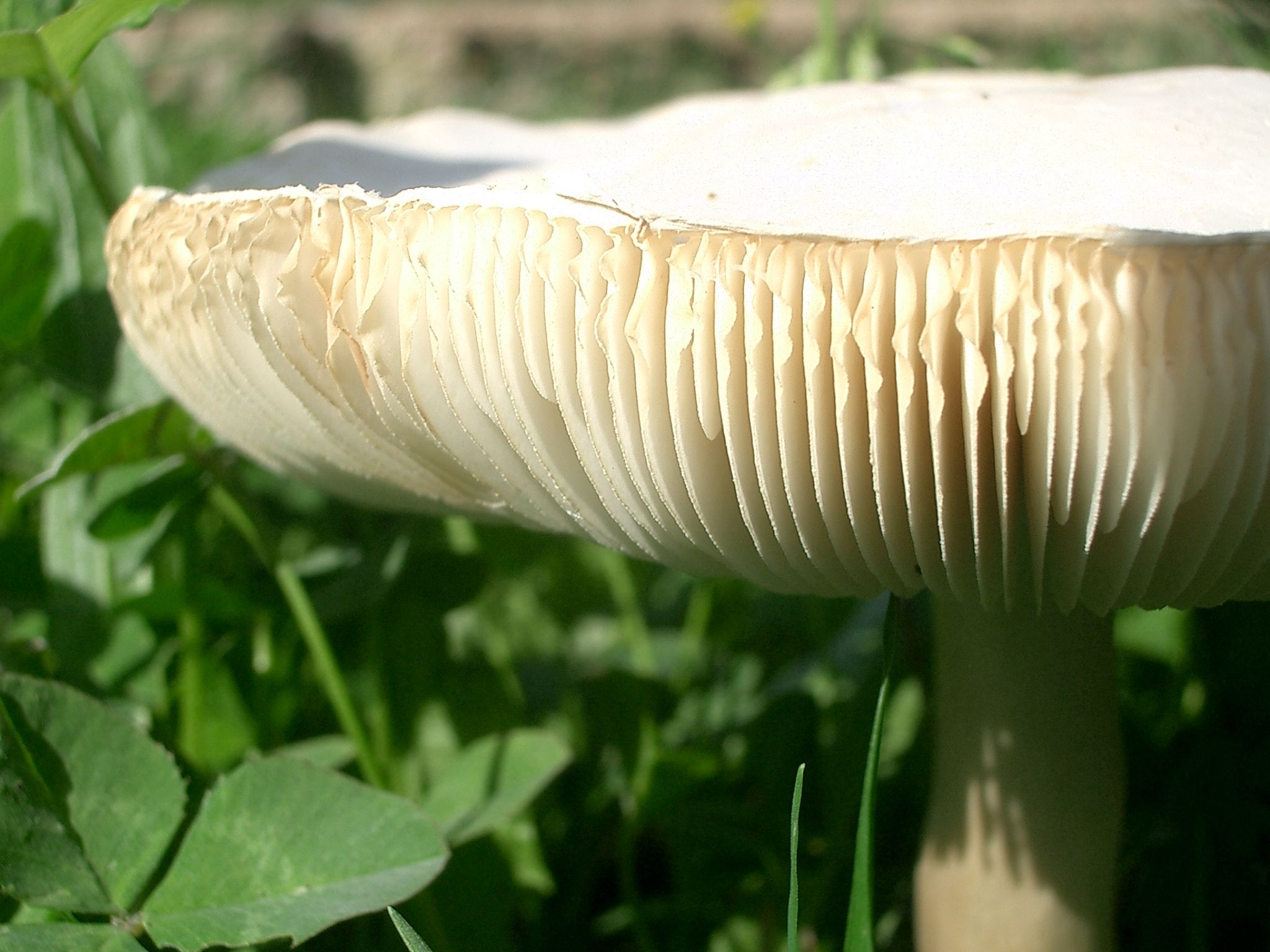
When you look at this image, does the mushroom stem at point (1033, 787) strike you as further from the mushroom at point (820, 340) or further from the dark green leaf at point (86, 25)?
the dark green leaf at point (86, 25)

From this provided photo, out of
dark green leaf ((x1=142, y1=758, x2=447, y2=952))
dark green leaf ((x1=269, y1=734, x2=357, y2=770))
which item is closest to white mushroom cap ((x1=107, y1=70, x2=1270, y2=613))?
dark green leaf ((x1=142, y1=758, x2=447, y2=952))

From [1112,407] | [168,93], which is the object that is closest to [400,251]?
[1112,407]

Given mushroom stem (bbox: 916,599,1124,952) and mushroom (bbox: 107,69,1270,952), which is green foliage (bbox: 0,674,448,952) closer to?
mushroom (bbox: 107,69,1270,952)

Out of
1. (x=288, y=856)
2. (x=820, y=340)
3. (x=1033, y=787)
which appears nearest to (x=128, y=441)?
(x=288, y=856)

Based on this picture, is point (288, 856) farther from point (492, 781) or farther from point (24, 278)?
point (24, 278)

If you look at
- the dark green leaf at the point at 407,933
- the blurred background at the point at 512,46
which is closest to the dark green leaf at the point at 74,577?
the dark green leaf at the point at 407,933

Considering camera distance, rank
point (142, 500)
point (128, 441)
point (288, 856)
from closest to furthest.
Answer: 1. point (288, 856)
2. point (128, 441)
3. point (142, 500)
